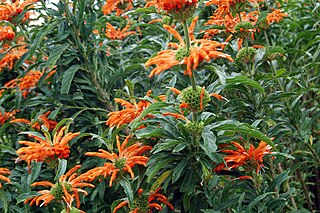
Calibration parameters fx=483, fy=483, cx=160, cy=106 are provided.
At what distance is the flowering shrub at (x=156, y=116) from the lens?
1.72 metres

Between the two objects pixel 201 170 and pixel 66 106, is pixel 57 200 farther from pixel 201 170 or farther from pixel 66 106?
pixel 66 106

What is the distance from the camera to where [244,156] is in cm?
186

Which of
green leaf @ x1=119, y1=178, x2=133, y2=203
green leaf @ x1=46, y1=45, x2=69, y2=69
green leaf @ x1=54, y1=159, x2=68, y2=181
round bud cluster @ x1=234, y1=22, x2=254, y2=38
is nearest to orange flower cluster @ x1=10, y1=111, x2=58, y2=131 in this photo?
green leaf @ x1=46, y1=45, x2=69, y2=69

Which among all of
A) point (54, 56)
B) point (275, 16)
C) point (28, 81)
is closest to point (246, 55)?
point (275, 16)

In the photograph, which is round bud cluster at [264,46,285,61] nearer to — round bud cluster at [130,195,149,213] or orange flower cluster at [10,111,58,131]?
round bud cluster at [130,195,149,213]

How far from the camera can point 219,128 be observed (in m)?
1.69

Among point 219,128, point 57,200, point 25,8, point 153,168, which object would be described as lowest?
point 57,200

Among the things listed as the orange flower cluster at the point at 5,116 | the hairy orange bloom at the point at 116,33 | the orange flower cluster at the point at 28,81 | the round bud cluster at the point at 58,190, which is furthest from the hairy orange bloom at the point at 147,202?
the hairy orange bloom at the point at 116,33

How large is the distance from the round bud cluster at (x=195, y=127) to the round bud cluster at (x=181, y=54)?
234 millimetres

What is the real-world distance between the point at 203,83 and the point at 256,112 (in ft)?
1.01

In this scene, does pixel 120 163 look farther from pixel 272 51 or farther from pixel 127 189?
pixel 272 51

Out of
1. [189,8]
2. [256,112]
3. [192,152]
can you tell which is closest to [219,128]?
[192,152]

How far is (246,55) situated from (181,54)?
75 centimetres

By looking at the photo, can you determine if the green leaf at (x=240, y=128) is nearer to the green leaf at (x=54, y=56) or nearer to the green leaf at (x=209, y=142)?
the green leaf at (x=209, y=142)
